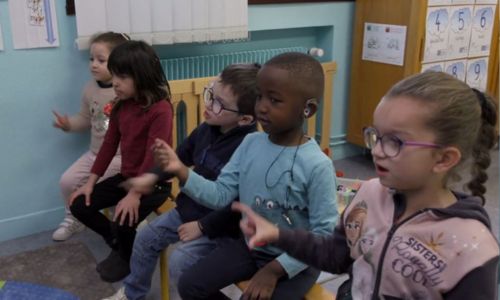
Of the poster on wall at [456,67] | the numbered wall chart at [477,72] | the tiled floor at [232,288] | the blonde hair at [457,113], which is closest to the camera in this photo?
the blonde hair at [457,113]

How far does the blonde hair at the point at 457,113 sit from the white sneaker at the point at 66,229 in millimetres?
1858

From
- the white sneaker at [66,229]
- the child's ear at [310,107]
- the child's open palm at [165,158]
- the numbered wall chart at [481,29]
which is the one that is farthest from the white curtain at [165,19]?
the numbered wall chart at [481,29]

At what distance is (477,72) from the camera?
10.8ft

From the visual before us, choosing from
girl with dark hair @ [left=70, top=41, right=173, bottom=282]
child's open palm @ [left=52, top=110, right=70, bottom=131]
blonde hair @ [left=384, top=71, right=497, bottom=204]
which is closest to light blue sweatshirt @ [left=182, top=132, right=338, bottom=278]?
blonde hair @ [left=384, top=71, right=497, bottom=204]

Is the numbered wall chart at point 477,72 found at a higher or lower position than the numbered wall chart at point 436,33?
lower

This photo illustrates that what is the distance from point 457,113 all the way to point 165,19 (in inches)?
68.2

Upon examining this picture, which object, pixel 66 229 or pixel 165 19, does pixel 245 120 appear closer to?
pixel 165 19

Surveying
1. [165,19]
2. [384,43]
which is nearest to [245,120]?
[165,19]

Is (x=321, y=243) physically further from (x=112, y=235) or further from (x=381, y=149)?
(x=112, y=235)

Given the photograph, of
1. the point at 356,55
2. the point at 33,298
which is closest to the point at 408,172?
the point at 33,298

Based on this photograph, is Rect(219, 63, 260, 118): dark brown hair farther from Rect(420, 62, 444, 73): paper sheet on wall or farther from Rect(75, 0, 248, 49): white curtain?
Rect(420, 62, 444, 73): paper sheet on wall

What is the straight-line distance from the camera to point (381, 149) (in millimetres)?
928

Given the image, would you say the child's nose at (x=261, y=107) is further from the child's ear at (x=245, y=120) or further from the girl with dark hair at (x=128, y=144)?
the girl with dark hair at (x=128, y=144)

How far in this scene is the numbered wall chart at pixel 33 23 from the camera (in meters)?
2.13
